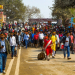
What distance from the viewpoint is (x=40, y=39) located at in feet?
69.1

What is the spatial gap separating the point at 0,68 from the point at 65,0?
1454 centimetres

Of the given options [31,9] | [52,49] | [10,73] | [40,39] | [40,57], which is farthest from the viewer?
[31,9]

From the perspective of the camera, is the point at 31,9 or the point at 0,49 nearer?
the point at 0,49

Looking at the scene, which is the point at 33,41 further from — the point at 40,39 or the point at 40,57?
the point at 40,57

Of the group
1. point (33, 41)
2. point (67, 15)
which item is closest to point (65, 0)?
point (33, 41)

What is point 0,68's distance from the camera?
29.8 ft

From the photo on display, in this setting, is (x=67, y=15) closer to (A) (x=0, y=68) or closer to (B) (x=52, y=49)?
(B) (x=52, y=49)

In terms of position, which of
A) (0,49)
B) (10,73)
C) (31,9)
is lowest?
(10,73)

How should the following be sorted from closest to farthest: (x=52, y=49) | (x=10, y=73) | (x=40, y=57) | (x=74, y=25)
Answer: (x=10, y=73)
(x=40, y=57)
(x=52, y=49)
(x=74, y=25)

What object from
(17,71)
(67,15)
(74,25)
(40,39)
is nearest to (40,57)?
(17,71)

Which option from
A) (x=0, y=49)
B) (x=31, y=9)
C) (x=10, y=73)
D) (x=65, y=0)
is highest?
(x=31, y=9)

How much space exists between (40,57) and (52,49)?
4.02 feet

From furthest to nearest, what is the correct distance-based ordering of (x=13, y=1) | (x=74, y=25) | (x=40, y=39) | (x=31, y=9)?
(x=31, y=9), (x=13, y=1), (x=74, y=25), (x=40, y=39)

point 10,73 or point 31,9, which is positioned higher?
point 31,9
